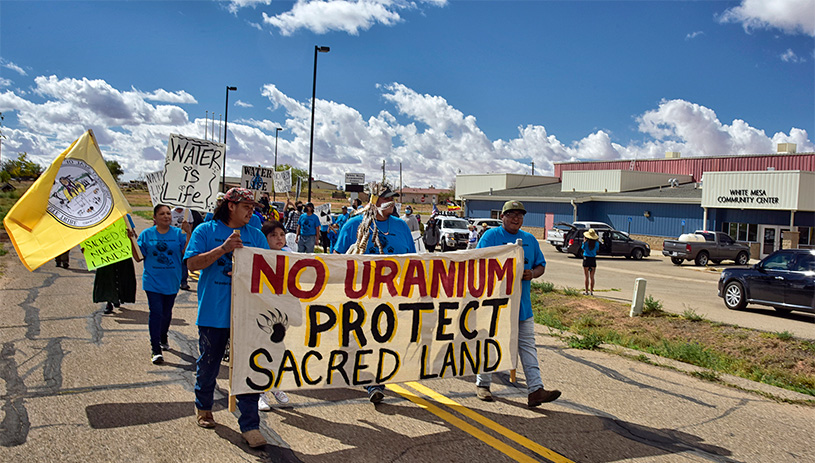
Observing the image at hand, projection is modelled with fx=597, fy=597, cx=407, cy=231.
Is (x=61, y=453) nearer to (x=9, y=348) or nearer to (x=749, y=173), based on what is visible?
(x=9, y=348)

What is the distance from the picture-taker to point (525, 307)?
563 centimetres

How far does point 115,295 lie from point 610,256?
2652 cm

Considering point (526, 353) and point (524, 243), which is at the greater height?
point (524, 243)

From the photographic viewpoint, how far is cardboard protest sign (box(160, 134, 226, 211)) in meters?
11.0

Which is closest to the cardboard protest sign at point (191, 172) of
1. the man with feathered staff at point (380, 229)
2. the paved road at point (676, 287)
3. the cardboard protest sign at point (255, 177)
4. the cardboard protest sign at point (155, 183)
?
the cardboard protest sign at point (155, 183)

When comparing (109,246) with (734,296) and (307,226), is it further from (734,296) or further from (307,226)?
(734,296)

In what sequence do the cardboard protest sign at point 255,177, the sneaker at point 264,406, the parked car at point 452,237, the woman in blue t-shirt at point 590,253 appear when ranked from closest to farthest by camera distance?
the sneaker at point 264,406 → the woman in blue t-shirt at point 590,253 → the cardboard protest sign at point 255,177 → the parked car at point 452,237

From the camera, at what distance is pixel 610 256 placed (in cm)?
3080

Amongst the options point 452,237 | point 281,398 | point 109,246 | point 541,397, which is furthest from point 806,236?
point 109,246

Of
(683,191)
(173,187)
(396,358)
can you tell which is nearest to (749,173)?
(683,191)

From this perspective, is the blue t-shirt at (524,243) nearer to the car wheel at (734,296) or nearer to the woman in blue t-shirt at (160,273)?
the woman in blue t-shirt at (160,273)

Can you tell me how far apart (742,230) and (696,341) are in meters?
29.4

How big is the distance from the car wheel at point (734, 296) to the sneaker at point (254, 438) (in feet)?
42.2

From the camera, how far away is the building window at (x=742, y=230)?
34.0 meters
